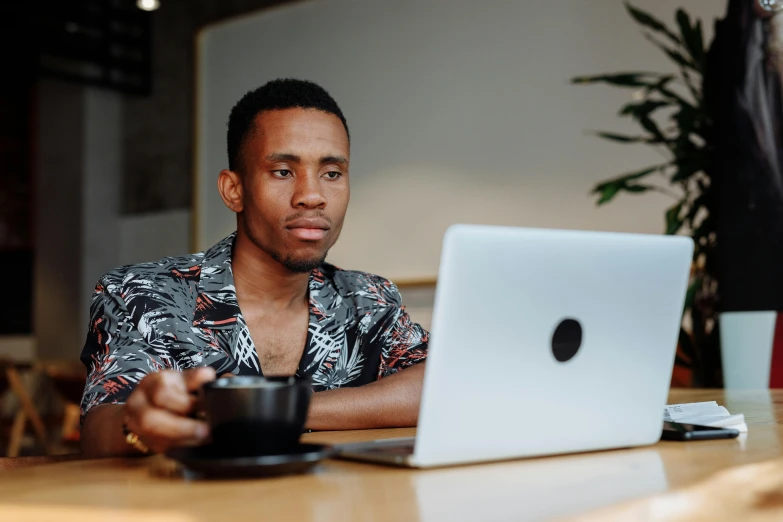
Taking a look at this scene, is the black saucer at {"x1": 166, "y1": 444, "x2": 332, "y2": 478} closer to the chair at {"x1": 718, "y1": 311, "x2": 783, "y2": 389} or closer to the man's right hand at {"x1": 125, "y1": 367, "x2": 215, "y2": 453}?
the man's right hand at {"x1": 125, "y1": 367, "x2": 215, "y2": 453}

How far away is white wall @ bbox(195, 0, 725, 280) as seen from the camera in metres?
4.59

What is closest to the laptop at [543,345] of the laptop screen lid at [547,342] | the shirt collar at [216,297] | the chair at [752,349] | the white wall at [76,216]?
the laptop screen lid at [547,342]

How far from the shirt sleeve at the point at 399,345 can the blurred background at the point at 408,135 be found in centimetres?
118

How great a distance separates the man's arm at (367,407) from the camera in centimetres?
120

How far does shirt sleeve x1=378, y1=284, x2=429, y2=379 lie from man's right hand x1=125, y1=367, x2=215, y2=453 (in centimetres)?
89

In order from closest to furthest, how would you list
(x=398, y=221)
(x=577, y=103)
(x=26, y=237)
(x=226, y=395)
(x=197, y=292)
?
(x=226, y=395) → (x=197, y=292) → (x=577, y=103) → (x=398, y=221) → (x=26, y=237)

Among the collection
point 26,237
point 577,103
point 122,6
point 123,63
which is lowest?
point 26,237

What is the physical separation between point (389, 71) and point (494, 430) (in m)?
4.87

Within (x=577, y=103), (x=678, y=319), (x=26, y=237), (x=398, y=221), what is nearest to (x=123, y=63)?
(x=26, y=237)

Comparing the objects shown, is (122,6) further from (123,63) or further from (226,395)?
(226,395)

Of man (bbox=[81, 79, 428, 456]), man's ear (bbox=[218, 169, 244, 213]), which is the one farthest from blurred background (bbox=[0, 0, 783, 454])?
man's ear (bbox=[218, 169, 244, 213])

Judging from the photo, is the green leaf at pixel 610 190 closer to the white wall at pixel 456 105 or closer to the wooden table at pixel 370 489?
the white wall at pixel 456 105

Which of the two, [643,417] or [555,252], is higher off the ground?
[555,252]

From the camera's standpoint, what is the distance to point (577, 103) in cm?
468
